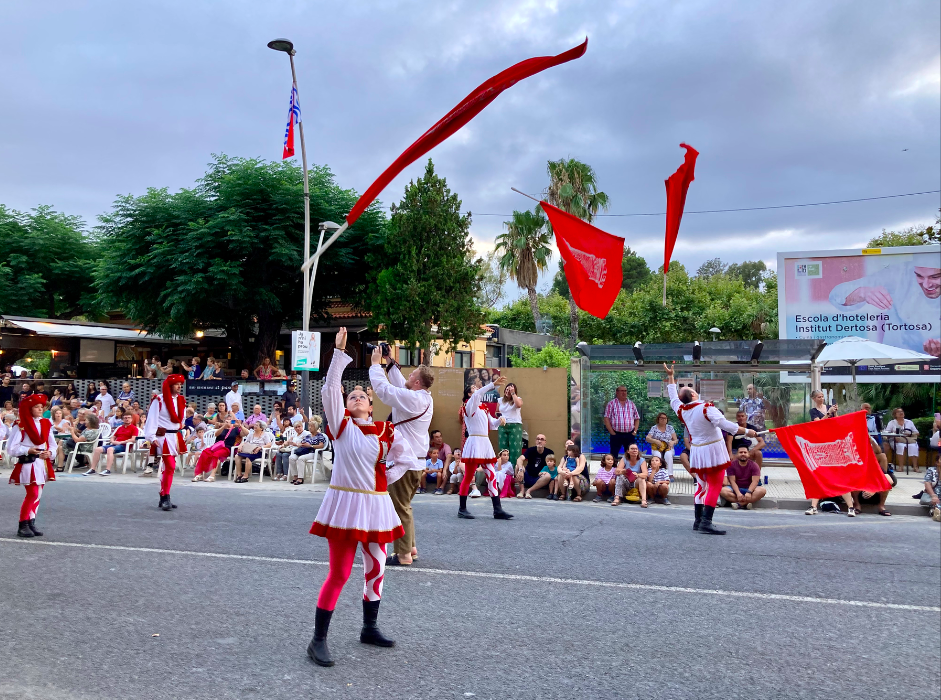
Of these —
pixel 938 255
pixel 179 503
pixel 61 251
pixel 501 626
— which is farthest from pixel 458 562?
pixel 61 251

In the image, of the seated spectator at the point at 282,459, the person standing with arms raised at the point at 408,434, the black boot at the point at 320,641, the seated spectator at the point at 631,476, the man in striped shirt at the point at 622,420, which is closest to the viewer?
the black boot at the point at 320,641

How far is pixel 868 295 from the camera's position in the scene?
2192cm

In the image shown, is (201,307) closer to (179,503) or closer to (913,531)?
(179,503)

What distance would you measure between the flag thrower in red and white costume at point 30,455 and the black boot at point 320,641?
564 centimetres

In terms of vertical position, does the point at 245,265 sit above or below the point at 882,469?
above

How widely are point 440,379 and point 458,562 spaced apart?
30.5 feet

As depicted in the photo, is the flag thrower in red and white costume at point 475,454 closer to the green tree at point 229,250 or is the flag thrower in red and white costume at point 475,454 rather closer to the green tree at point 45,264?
the green tree at point 229,250

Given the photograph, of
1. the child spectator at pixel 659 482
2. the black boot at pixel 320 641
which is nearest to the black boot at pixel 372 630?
the black boot at pixel 320 641

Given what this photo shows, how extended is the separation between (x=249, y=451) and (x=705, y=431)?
971 cm

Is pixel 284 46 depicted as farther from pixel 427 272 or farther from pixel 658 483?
pixel 427 272

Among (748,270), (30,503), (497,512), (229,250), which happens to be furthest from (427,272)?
(748,270)

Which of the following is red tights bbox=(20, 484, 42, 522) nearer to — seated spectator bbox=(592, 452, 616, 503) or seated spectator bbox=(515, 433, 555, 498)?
seated spectator bbox=(515, 433, 555, 498)

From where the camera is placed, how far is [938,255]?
21.7 meters

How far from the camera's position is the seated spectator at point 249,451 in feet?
51.5
